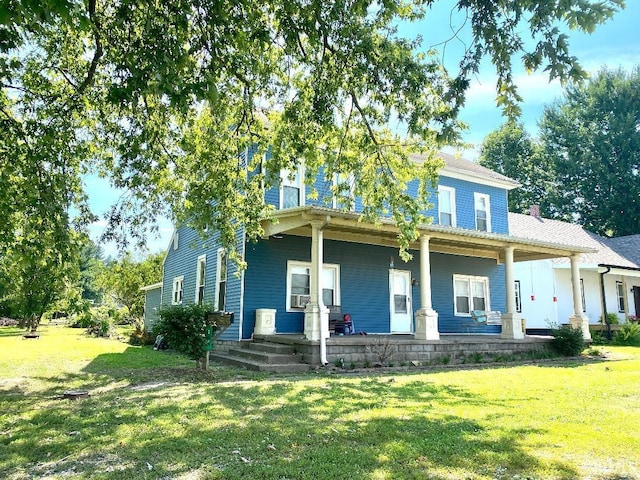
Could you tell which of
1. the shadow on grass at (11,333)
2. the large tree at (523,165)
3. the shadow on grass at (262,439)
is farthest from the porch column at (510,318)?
the large tree at (523,165)

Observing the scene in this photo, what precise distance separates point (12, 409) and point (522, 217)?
2348cm

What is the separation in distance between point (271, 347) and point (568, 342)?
8.60 m

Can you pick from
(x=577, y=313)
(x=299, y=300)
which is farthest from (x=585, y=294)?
(x=299, y=300)

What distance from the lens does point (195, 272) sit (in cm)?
1606

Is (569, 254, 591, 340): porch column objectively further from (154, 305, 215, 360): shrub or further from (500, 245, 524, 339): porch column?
(154, 305, 215, 360): shrub

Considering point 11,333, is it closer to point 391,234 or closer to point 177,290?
point 177,290

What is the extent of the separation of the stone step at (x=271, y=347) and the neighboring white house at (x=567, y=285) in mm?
13144

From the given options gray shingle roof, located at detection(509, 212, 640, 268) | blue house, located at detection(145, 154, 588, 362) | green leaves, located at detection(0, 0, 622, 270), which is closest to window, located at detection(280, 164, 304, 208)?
blue house, located at detection(145, 154, 588, 362)

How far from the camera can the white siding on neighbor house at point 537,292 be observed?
2005 centimetres

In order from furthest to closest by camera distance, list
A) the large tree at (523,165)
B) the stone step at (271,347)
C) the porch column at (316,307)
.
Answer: the large tree at (523,165) → the stone step at (271,347) → the porch column at (316,307)

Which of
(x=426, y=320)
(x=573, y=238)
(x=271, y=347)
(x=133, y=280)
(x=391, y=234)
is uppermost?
(x=573, y=238)

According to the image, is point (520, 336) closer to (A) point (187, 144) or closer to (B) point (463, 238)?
(B) point (463, 238)

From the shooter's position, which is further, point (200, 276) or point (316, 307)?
point (200, 276)

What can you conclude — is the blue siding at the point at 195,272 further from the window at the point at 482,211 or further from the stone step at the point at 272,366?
the window at the point at 482,211
